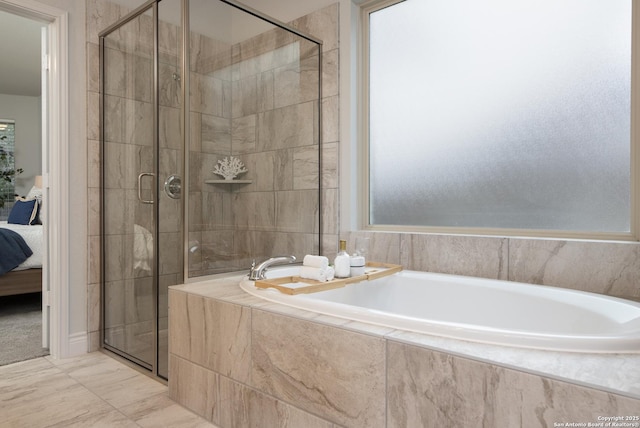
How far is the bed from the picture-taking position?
3.56 metres

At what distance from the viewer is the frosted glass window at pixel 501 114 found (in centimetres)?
192

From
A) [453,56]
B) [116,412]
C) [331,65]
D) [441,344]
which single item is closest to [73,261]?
[116,412]

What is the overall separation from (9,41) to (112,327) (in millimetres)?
3370

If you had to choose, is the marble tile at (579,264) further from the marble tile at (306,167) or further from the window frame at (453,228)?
the marble tile at (306,167)

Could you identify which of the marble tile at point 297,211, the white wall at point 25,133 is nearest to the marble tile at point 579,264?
the marble tile at point 297,211

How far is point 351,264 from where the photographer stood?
2184 mm

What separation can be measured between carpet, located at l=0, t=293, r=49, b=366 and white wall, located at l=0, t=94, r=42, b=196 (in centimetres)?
263

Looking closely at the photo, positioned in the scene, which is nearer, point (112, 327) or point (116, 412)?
point (116, 412)

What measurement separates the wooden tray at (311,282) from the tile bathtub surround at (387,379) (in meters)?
0.11

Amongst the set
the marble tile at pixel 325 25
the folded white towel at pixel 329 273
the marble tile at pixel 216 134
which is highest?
the marble tile at pixel 325 25

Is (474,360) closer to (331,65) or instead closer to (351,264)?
(351,264)

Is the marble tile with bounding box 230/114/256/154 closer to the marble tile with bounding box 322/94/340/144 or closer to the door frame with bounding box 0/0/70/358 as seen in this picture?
the marble tile with bounding box 322/94/340/144

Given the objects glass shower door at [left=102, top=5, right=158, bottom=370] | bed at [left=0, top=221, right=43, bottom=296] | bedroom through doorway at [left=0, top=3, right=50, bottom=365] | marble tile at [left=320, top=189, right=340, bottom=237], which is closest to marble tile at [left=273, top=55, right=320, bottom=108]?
marble tile at [left=320, top=189, right=340, bottom=237]

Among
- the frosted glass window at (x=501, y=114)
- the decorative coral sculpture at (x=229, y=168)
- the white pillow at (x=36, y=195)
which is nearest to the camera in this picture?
the frosted glass window at (x=501, y=114)
